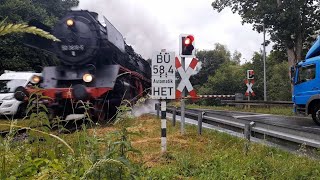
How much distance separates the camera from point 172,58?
723 cm

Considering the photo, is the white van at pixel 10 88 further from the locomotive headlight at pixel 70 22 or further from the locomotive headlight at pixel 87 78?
the locomotive headlight at pixel 70 22

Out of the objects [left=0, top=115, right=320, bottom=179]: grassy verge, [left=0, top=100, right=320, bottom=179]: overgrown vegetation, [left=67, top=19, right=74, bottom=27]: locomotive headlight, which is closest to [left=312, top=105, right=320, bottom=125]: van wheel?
[left=0, top=115, right=320, bottom=179]: grassy verge

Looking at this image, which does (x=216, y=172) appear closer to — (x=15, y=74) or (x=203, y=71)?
(x=15, y=74)

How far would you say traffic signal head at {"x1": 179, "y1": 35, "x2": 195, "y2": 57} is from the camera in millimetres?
8789

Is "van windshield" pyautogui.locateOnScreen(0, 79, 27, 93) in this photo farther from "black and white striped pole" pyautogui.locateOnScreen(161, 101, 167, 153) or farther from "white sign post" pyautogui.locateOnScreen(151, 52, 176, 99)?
"black and white striped pole" pyautogui.locateOnScreen(161, 101, 167, 153)

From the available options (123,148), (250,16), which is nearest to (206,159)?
(123,148)

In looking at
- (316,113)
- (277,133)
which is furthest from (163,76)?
(316,113)

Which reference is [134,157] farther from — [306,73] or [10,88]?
[10,88]

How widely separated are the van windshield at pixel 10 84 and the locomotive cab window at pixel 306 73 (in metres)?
12.7

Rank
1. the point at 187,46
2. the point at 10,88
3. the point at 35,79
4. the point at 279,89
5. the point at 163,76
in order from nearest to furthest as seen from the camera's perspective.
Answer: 1. the point at 163,76
2. the point at 187,46
3. the point at 35,79
4. the point at 10,88
5. the point at 279,89

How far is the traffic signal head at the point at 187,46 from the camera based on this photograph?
28.8 ft

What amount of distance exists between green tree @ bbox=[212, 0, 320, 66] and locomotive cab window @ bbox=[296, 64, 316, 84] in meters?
10.0

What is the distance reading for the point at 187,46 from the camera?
28.8 feet

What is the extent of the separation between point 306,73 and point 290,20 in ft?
35.3
